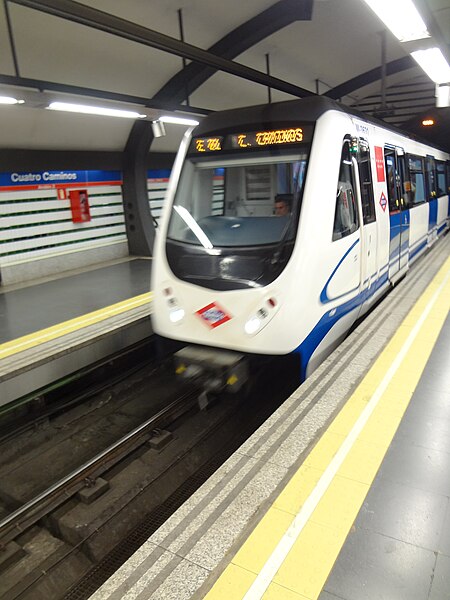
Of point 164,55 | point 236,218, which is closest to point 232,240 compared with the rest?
point 236,218

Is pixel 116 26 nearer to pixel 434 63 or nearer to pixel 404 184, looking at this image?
pixel 434 63

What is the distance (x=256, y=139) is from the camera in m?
4.35

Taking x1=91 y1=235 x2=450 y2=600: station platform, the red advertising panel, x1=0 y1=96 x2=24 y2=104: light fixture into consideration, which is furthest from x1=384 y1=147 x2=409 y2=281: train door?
the red advertising panel

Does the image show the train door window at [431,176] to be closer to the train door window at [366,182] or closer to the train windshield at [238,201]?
the train door window at [366,182]

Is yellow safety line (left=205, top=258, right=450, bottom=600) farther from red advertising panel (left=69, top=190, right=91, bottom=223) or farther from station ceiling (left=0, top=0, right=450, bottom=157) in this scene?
red advertising panel (left=69, top=190, right=91, bottom=223)

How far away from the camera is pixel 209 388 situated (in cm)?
512

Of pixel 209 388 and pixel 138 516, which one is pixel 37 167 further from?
pixel 138 516

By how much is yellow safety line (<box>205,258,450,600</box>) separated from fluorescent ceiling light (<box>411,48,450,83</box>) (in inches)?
156

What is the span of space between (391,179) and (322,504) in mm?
4998

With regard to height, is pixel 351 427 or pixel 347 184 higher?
pixel 347 184

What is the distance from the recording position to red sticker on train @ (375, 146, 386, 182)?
18.3 ft

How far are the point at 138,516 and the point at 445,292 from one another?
4747mm

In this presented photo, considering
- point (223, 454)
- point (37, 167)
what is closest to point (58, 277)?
point (37, 167)

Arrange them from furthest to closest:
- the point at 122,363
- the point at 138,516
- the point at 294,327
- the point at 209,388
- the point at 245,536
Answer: the point at 122,363 < the point at 209,388 < the point at 294,327 < the point at 138,516 < the point at 245,536
